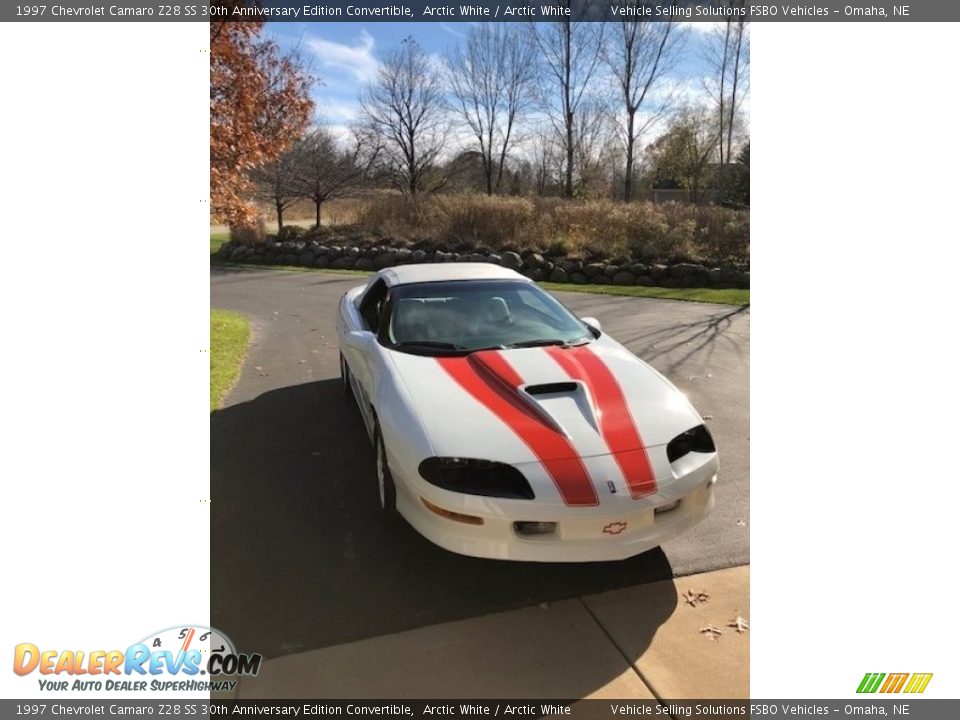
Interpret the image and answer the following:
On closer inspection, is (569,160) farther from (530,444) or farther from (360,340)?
(530,444)

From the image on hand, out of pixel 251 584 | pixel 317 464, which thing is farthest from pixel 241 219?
pixel 251 584

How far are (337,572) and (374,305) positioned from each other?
91.3 inches

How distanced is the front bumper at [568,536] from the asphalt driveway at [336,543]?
326mm

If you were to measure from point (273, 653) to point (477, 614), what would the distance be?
33.9 inches

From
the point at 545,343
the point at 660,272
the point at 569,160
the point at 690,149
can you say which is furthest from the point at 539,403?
the point at 690,149

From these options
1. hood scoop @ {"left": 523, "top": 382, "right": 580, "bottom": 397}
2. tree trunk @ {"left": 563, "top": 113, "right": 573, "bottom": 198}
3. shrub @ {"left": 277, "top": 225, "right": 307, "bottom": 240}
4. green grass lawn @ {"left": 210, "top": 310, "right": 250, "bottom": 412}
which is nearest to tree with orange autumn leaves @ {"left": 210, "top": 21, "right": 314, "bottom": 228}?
green grass lawn @ {"left": 210, "top": 310, "right": 250, "bottom": 412}

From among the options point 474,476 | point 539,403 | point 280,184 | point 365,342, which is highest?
point 280,184

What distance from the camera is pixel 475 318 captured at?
4020mm

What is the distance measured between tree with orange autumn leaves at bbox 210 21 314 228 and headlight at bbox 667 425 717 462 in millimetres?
5345

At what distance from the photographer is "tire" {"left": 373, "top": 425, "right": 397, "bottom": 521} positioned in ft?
10.2

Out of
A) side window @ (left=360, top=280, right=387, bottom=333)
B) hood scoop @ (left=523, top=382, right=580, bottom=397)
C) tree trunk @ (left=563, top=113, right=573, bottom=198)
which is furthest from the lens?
tree trunk @ (left=563, top=113, right=573, bottom=198)

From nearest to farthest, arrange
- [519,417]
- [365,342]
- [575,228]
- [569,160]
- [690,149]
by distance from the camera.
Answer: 1. [519,417]
2. [365,342]
3. [575,228]
4. [569,160]
5. [690,149]

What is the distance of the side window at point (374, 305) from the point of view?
443 cm
